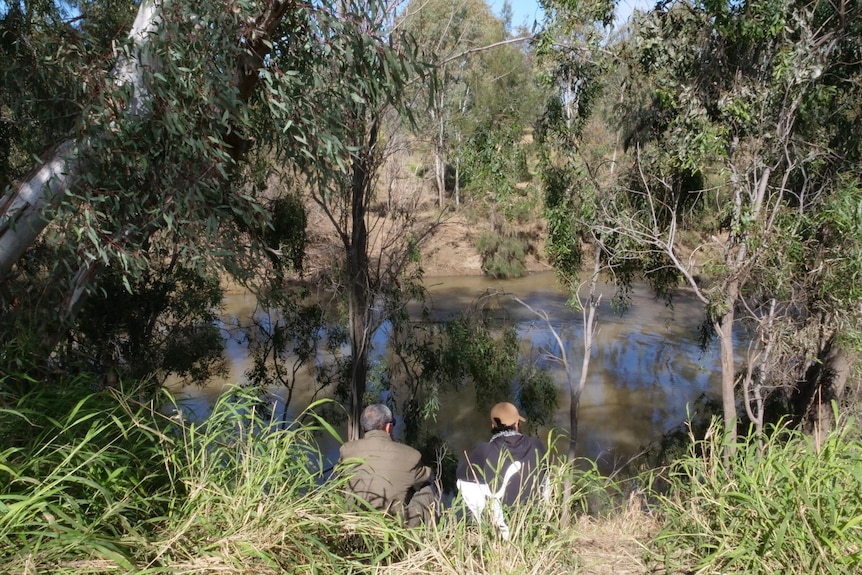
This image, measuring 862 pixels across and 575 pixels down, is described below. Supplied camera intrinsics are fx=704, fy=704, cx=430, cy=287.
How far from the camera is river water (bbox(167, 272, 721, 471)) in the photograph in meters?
12.9

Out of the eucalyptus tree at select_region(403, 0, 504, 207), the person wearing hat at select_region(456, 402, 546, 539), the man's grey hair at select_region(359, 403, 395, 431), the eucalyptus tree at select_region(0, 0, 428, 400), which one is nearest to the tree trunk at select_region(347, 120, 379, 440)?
the eucalyptus tree at select_region(403, 0, 504, 207)

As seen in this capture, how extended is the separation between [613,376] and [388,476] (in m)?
13.4

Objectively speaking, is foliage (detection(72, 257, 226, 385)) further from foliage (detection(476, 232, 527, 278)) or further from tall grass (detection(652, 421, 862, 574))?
foliage (detection(476, 232, 527, 278))

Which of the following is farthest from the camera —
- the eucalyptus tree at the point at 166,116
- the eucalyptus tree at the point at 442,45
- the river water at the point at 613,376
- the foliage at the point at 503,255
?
the foliage at the point at 503,255

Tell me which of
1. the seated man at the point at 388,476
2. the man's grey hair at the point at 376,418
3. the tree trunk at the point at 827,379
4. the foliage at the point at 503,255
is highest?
the man's grey hair at the point at 376,418

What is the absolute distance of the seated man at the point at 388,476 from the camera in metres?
3.08

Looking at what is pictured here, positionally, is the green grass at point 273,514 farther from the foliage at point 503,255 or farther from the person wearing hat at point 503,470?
the foliage at point 503,255

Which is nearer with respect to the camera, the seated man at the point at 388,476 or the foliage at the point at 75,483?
the foliage at the point at 75,483

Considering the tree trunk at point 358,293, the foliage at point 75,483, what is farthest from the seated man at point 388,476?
the tree trunk at point 358,293

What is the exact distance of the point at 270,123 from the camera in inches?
192

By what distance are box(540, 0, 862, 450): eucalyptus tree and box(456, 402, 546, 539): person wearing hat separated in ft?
15.0

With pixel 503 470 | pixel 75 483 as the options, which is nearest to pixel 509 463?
pixel 503 470

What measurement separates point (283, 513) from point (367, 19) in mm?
2744

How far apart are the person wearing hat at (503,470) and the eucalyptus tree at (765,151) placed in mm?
4571
